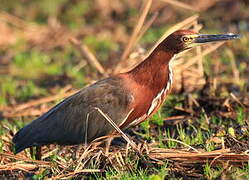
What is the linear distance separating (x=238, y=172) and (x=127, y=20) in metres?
9.30

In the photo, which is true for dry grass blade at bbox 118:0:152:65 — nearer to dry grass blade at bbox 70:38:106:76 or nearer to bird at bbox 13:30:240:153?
dry grass blade at bbox 70:38:106:76

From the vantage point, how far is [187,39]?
199 inches

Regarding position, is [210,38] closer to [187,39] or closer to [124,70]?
[187,39]

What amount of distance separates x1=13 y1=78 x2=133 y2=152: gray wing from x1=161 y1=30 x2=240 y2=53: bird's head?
1.96 ft

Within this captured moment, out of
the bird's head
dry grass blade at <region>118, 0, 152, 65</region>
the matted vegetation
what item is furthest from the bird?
dry grass blade at <region>118, 0, 152, 65</region>

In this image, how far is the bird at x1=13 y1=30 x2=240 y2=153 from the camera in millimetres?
Result: 5031

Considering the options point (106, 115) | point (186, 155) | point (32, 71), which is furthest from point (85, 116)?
point (32, 71)

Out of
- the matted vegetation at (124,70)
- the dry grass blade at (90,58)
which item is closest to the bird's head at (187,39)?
the matted vegetation at (124,70)

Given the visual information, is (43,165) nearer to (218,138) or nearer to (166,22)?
(218,138)

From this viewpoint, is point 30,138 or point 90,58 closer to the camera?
point 30,138

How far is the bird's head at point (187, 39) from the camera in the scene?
5062 mm

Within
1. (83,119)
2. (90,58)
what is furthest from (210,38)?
(90,58)

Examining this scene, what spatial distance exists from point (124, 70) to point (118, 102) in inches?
90.6

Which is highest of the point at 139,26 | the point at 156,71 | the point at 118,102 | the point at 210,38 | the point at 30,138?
the point at 139,26
